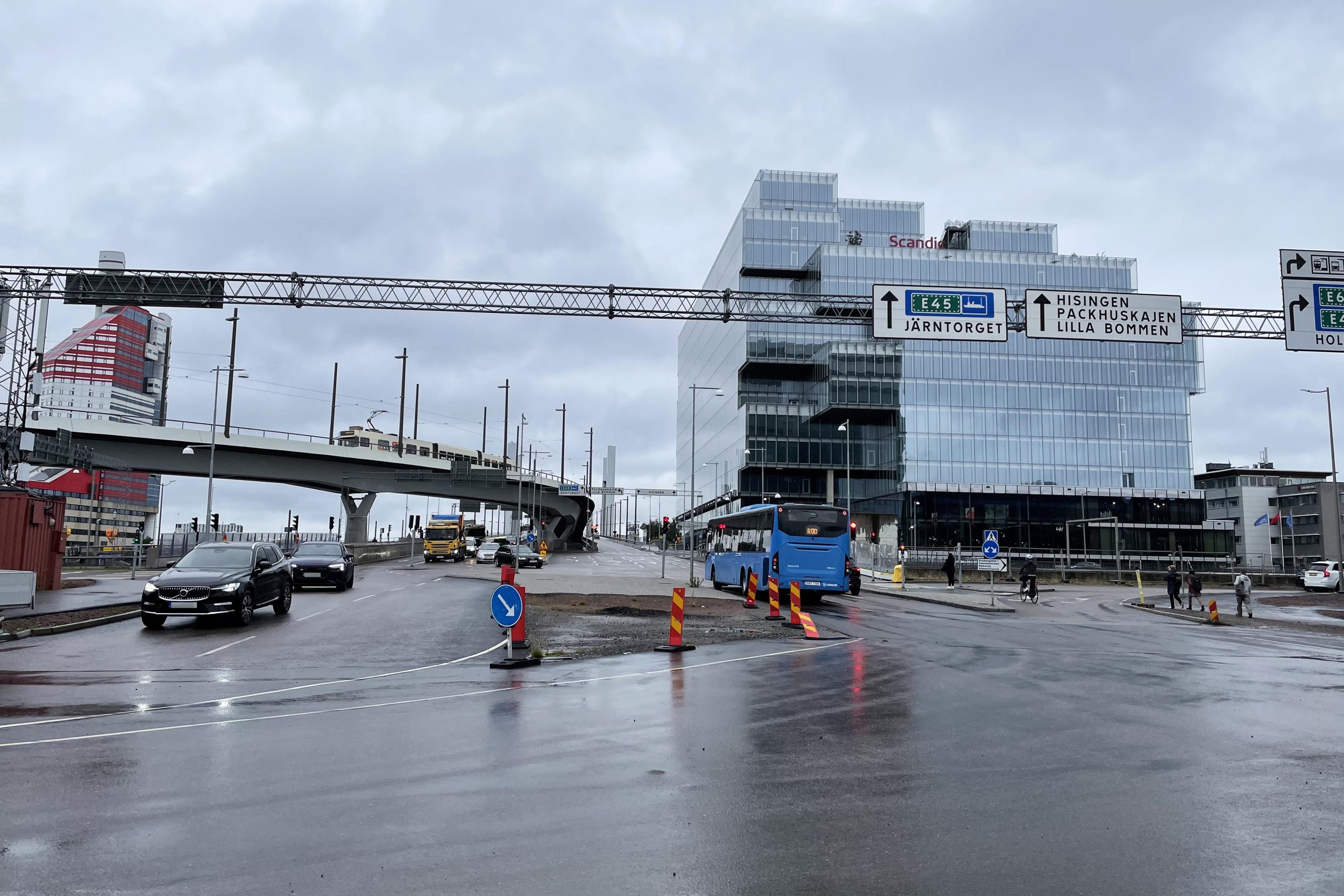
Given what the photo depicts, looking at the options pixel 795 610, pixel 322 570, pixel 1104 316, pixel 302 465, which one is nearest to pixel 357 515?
pixel 302 465

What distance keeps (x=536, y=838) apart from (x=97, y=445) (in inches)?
2525

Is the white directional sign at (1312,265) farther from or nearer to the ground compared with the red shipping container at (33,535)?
farther from the ground

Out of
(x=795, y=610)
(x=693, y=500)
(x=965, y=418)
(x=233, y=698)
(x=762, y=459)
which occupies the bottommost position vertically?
(x=233, y=698)

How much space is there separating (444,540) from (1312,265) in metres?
57.5

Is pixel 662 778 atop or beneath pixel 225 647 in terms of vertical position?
atop

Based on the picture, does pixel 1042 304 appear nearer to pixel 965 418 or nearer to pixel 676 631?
pixel 676 631

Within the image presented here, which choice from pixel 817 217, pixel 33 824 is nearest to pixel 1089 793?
pixel 33 824

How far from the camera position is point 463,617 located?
899 inches

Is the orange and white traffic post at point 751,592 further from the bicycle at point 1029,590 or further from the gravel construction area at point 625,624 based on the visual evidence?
the bicycle at point 1029,590

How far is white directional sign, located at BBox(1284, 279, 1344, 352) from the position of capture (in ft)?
77.0

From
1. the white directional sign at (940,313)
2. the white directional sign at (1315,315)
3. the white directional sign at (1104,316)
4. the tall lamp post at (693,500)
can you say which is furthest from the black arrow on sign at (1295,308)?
the tall lamp post at (693,500)

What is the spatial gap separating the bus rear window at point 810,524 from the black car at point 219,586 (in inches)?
623

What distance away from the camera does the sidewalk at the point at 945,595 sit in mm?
37166

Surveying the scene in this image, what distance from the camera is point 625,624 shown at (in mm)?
22547
